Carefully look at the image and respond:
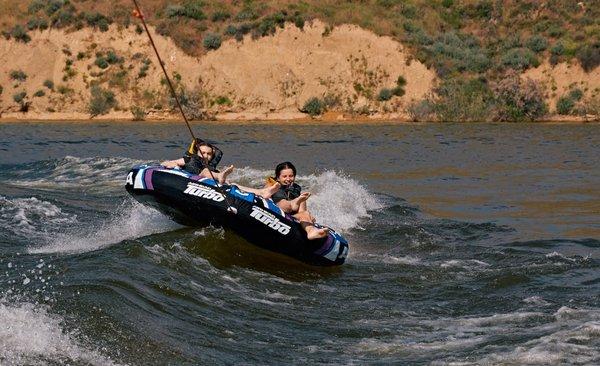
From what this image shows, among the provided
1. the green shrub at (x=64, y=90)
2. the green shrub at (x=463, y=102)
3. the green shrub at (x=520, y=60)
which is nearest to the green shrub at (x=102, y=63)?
the green shrub at (x=64, y=90)

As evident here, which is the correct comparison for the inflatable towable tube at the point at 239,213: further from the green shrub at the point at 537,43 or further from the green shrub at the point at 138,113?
the green shrub at the point at 537,43

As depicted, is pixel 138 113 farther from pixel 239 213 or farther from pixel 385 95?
pixel 239 213

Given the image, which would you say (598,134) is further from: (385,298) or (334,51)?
(385,298)

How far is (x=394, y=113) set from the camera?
2148 inches

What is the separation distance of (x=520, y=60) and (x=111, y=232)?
4639cm

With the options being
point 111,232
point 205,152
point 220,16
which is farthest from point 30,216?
point 220,16

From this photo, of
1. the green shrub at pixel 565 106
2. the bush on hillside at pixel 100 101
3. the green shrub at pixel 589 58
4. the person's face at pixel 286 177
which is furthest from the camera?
the green shrub at pixel 589 58

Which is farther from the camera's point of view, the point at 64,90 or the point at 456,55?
the point at 456,55

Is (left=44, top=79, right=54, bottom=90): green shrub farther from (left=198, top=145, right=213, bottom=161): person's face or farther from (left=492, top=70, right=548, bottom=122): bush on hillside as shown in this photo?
(left=198, top=145, right=213, bottom=161): person's face

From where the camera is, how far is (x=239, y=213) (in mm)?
11562

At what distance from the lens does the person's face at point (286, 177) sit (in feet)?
39.3

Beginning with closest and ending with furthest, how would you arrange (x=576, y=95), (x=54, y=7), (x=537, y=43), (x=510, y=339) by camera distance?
(x=510, y=339), (x=576, y=95), (x=537, y=43), (x=54, y=7)

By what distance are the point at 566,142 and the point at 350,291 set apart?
Answer: 88.9 ft

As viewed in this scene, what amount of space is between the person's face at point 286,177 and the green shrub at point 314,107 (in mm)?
42189
